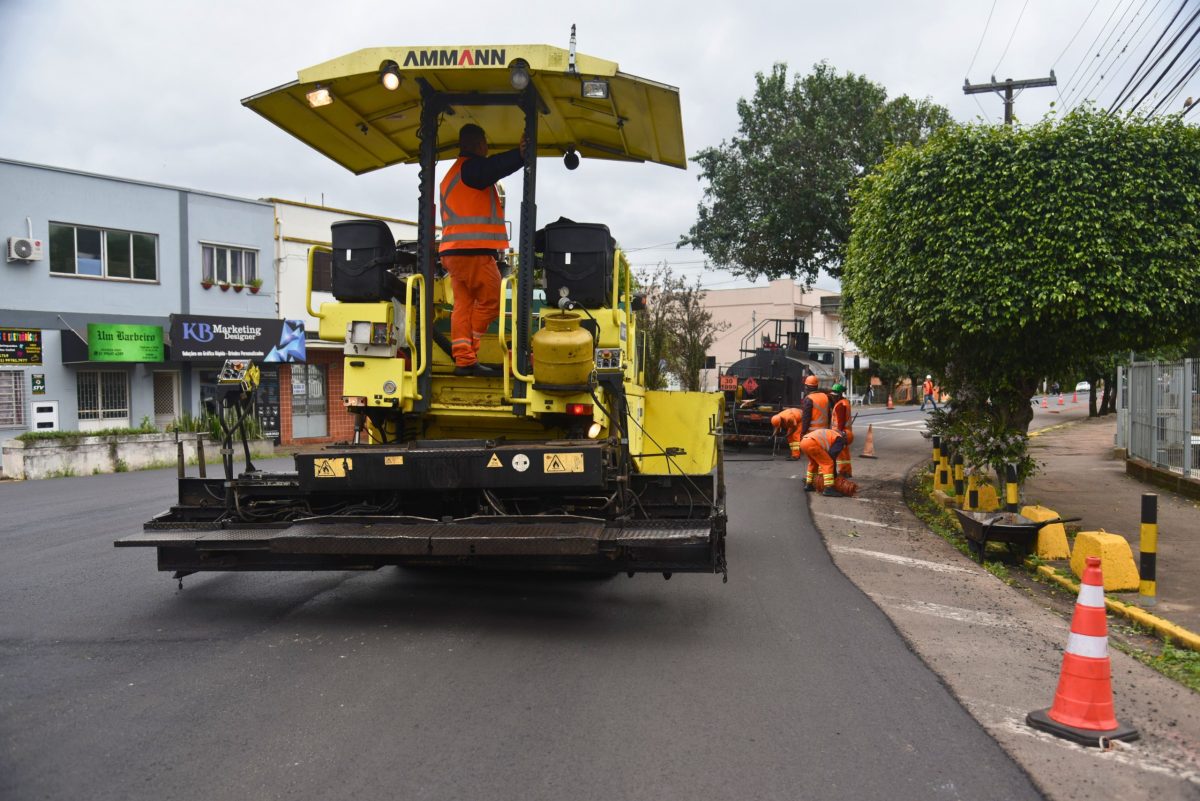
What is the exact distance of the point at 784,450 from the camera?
73.5 feet

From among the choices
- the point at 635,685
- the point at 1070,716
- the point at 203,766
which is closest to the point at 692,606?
the point at 635,685

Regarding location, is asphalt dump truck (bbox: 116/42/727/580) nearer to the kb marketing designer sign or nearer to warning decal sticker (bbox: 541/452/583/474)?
warning decal sticker (bbox: 541/452/583/474)

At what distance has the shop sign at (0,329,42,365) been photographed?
20.2 meters

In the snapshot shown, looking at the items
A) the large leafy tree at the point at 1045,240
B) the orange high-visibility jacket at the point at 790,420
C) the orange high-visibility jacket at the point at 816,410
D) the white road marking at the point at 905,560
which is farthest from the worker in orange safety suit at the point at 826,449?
the white road marking at the point at 905,560

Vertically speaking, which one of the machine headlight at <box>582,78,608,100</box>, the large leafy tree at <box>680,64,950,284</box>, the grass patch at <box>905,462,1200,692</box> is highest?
the large leafy tree at <box>680,64,950,284</box>

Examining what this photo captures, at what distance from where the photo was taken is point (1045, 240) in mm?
9680

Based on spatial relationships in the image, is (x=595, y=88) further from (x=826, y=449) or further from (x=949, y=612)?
(x=826, y=449)

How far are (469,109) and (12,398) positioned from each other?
17986 mm

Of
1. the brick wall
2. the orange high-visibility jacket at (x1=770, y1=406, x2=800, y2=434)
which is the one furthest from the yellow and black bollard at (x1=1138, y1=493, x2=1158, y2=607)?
the brick wall

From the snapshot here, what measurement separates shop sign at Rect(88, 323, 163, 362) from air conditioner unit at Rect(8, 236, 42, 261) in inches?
73.5

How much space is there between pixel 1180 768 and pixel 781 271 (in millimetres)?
22988

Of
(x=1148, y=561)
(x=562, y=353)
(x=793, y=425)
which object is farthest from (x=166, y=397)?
(x=1148, y=561)

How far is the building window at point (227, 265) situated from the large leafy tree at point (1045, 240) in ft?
61.0

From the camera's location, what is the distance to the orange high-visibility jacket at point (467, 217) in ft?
21.7
